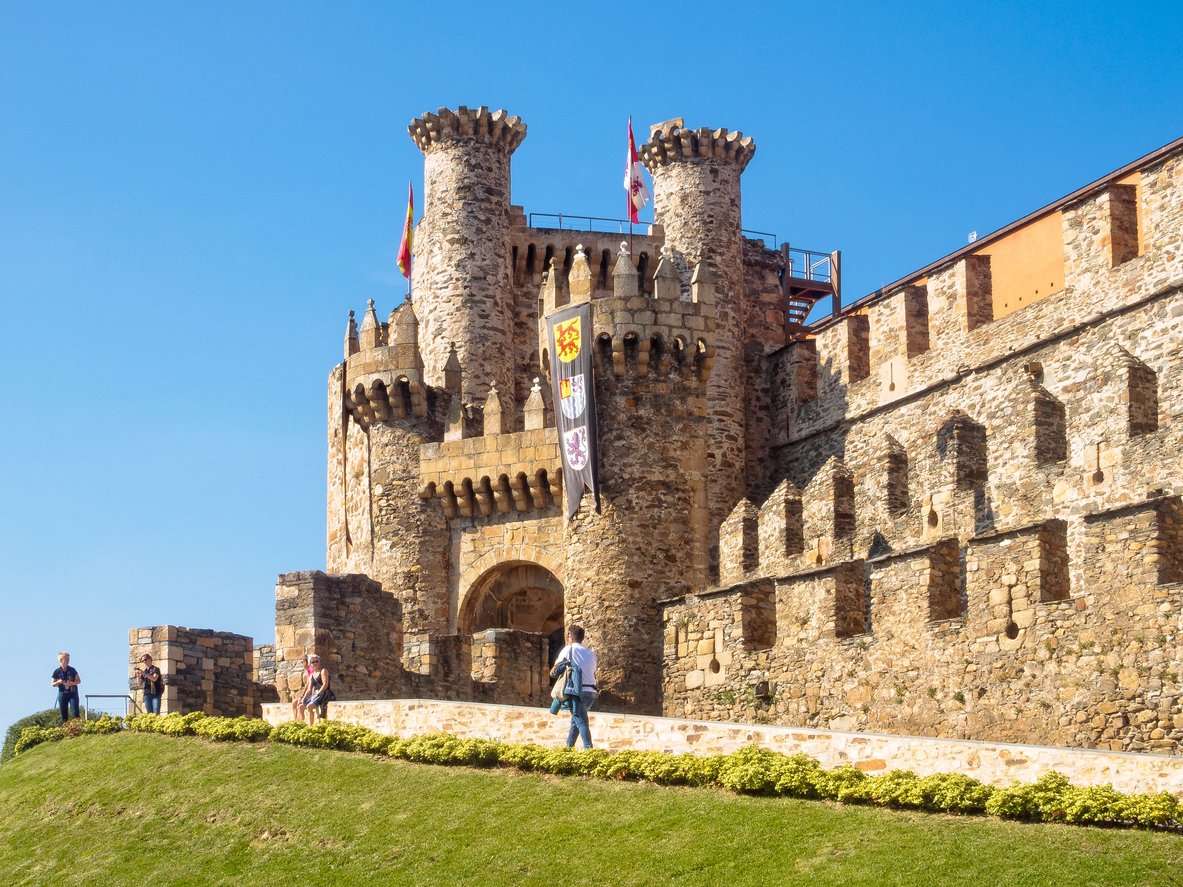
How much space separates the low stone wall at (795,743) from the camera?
2683 centimetres

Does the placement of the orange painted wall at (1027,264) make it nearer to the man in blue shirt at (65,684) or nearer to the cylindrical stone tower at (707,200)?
the cylindrical stone tower at (707,200)

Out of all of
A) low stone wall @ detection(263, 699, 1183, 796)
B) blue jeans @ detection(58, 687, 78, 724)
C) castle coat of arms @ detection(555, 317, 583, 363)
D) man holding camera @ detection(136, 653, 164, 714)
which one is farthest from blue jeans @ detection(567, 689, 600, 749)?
castle coat of arms @ detection(555, 317, 583, 363)

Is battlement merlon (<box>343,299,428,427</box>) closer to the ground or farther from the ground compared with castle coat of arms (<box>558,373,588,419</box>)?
farther from the ground

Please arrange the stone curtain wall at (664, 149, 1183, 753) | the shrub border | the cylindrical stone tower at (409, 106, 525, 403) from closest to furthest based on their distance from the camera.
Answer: the shrub border, the stone curtain wall at (664, 149, 1183, 753), the cylindrical stone tower at (409, 106, 525, 403)

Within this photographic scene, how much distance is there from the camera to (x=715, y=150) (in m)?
56.6

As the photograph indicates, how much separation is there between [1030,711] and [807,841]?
9.17 metres

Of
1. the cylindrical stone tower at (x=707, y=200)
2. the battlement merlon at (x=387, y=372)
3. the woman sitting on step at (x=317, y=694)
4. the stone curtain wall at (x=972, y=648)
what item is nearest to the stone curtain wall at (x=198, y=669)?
the woman sitting on step at (x=317, y=694)

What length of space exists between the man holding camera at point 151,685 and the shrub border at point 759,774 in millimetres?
1542

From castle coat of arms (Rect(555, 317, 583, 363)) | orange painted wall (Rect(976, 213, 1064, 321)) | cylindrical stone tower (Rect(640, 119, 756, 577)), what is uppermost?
cylindrical stone tower (Rect(640, 119, 756, 577))

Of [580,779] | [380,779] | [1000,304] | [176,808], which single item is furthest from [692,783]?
[1000,304]

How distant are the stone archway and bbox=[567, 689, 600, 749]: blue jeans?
17.7 metres

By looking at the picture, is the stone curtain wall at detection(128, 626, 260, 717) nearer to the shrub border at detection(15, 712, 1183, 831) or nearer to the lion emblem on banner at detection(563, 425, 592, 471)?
the shrub border at detection(15, 712, 1183, 831)

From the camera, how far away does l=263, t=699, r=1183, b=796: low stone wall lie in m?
26.8

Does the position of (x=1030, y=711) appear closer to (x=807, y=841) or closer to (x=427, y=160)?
(x=807, y=841)
